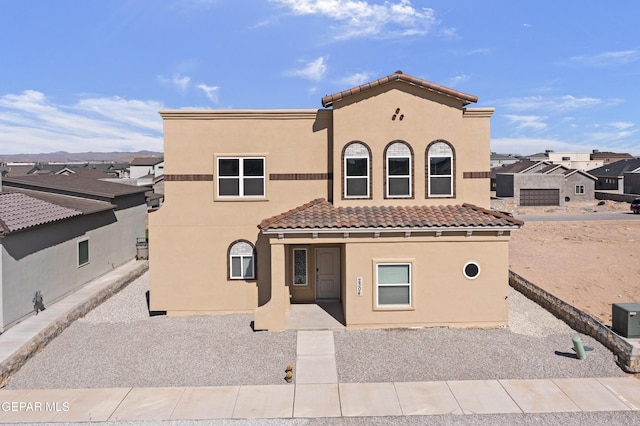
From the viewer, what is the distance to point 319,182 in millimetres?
15031

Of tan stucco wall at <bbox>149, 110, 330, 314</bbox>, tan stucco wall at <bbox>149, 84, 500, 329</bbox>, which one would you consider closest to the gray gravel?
tan stucco wall at <bbox>149, 110, 330, 314</bbox>

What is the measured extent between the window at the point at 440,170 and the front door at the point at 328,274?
13.6 ft

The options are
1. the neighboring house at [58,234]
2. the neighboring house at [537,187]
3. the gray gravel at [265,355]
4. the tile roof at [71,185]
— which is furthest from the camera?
the neighboring house at [537,187]

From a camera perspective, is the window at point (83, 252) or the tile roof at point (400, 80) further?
the window at point (83, 252)

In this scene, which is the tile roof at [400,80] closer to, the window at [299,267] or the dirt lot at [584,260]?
the window at [299,267]

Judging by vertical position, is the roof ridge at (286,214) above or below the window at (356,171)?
below

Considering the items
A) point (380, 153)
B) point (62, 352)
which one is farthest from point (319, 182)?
point (62, 352)

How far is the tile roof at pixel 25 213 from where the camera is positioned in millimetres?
13766

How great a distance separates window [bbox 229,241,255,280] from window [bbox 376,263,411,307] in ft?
15.3

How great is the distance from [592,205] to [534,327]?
4729 centimetres

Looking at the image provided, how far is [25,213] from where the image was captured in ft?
50.1

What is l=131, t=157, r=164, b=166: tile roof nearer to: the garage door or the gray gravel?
the garage door

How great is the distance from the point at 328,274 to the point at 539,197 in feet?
146

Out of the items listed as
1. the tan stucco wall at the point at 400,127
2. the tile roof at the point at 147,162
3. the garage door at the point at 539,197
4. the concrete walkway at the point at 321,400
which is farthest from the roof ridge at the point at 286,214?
the tile roof at the point at 147,162
